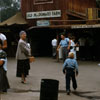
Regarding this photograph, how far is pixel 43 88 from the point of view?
7.55 m

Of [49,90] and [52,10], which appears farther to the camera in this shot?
[52,10]

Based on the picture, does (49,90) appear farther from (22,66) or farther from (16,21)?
(16,21)

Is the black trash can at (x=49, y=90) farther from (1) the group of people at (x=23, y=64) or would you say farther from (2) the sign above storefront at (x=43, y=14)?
(2) the sign above storefront at (x=43, y=14)

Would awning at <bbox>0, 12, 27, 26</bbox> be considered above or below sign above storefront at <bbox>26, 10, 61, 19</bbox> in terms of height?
below

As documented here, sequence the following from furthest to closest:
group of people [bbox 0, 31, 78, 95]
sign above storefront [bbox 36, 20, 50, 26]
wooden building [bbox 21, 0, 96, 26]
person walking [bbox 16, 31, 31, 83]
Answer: wooden building [bbox 21, 0, 96, 26], sign above storefront [bbox 36, 20, 50, 26], person walking [bbox 16, 31, 31, 83], group of people [bbox 0, 31, 78, 95]

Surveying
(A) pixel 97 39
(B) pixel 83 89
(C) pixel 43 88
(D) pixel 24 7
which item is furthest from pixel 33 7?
(C) pixel 43 88

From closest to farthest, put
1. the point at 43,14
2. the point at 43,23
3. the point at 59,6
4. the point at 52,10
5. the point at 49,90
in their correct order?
the point at 49,90 < the point at 43,23 < the point at 59,6 < the point at 52,10 < the point at 43,14

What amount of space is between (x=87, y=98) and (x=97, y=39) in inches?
570

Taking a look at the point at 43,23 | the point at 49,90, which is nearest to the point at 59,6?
the point at 43,23

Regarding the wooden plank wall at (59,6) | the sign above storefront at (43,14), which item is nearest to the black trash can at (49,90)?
the wooden plank wall at (59,6)

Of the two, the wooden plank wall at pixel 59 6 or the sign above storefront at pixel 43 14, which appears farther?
the sign above storefront at pixel 43 14

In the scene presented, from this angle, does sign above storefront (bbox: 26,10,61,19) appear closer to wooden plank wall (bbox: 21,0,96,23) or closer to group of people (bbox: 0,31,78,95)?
wooden plank wall (bbox: 21,0,96,23)

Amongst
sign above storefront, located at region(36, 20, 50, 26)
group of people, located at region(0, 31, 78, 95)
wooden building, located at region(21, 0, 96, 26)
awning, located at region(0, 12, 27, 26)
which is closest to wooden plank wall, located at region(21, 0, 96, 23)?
wooden building, located at region(21, 0, 96, 26)

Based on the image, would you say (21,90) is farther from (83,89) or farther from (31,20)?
(31,20)
